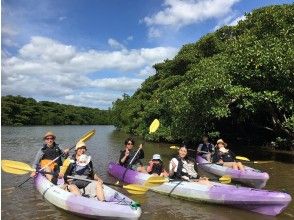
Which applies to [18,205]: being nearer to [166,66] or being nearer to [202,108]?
[202,108]

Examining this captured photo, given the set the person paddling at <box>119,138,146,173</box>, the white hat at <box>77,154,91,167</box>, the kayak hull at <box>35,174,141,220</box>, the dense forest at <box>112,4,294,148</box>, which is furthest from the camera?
the dense forest at <box>112,4,294,148</box>

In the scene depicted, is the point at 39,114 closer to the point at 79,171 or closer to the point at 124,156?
the point at 124,156

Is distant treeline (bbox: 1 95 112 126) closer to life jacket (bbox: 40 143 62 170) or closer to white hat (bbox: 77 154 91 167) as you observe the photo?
life jacket (bbox: 40 143 62 170)

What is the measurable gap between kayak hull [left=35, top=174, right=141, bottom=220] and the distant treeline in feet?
222

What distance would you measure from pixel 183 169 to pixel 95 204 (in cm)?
342

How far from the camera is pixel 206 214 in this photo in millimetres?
10172

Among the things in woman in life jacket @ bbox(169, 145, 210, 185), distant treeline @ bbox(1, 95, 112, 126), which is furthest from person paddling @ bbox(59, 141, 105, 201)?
distant treeline @ bbox(1, 95, 112, 126)

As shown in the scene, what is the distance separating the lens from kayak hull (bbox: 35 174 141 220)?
8445mm

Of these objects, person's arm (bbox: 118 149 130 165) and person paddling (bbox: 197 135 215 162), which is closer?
person's arm (bbox: 118 149 130 165)

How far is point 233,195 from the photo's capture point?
10305mm

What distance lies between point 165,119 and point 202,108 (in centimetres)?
1022

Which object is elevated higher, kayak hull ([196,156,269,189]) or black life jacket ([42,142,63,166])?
black life jacket ([42,142,63,166])

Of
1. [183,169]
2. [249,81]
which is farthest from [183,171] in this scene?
[249,81]

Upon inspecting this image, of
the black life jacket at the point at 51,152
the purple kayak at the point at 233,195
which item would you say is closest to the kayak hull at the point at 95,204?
the black life jacket at the point at 51,152
